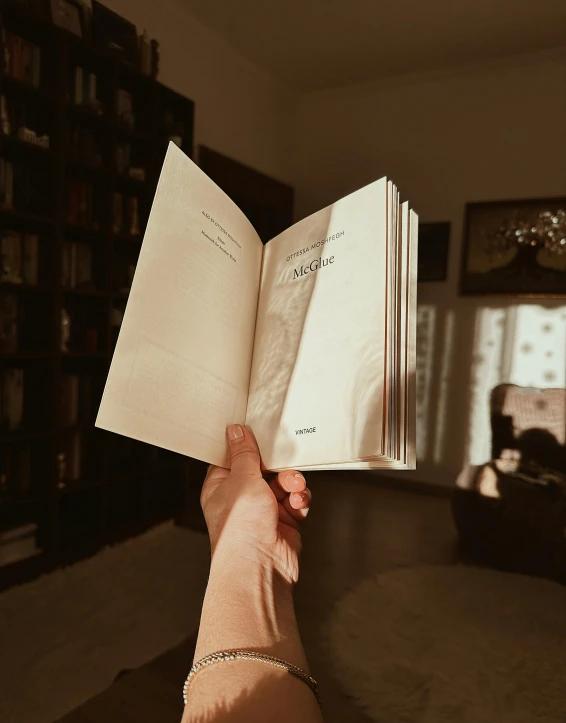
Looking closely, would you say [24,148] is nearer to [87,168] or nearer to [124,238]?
[87,168]

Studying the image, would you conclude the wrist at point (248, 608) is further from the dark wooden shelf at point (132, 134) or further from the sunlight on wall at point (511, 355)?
the sunlight on wall at point (511, 355)

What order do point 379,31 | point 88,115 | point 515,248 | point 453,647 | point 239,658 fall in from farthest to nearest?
point 515,248 → point 379,31 → point 88,115 → point 453,647 → point 239,658

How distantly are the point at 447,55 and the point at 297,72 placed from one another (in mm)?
908

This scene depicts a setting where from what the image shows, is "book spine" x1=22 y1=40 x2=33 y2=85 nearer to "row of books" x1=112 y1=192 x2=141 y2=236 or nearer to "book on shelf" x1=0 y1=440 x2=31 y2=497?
"row of books" x1=112 y1=192 x2=141 y2=236

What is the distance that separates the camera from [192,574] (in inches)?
73.0

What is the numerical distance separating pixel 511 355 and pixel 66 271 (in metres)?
2.50

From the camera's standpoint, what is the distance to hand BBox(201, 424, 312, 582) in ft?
1.88

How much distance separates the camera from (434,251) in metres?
3.22

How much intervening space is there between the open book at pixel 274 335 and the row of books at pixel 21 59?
157 cm

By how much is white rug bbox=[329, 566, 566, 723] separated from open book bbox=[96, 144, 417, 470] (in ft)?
3.40

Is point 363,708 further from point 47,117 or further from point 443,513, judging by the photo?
point 47,117

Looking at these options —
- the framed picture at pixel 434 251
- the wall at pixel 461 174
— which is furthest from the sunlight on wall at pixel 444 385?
the framed picture at pixel 434 251

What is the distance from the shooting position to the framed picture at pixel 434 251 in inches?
125

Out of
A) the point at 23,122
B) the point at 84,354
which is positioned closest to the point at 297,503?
the point at 84,354
